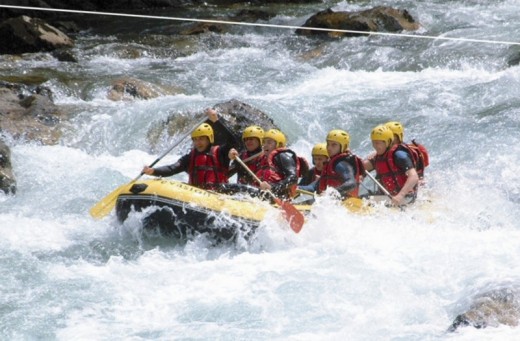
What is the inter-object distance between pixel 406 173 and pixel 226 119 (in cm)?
315

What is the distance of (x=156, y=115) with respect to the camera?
39.9 ft

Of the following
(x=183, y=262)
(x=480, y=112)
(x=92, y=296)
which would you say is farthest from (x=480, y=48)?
(x=92, y=296)

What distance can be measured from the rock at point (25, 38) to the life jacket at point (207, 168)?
7.78 meters

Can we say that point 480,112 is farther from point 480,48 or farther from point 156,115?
point 156,115

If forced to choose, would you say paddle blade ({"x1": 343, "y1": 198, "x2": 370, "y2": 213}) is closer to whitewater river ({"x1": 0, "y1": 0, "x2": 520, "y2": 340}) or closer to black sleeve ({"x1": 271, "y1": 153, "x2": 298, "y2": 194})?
whitewater river ({"x1": 0, "y1": 0, "x2": 520, "y2": 340})

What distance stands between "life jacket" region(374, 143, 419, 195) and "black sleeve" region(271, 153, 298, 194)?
91cm

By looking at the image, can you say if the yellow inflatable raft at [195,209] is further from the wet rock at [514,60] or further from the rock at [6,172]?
the wet rock at [514,60]

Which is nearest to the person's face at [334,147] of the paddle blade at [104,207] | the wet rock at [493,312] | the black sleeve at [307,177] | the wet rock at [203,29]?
the black sleeve at [307,177]

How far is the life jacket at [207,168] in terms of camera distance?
8906 mm

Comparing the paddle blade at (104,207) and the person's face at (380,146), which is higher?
the person's face at (380,146)

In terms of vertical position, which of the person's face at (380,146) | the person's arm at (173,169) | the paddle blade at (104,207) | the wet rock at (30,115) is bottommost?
the wet rock at (30,115)

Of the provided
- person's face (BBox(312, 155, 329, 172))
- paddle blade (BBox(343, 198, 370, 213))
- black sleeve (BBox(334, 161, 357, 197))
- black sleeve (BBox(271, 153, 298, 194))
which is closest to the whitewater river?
paddle blade (BBox(343, 198, 370, 213))

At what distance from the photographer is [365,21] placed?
1677 centimetres

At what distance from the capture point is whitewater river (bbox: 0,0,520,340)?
6762mm
